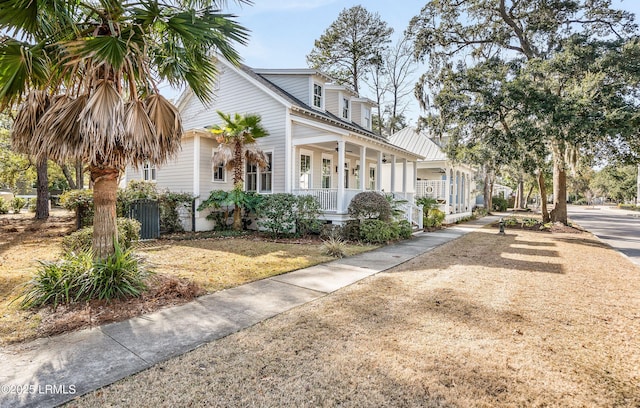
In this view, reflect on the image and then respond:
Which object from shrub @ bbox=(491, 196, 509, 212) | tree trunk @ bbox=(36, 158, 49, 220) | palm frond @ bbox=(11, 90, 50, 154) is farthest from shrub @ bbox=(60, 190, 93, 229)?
shrub @ bbox=(491, 196, 509, 212)

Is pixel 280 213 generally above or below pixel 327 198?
below

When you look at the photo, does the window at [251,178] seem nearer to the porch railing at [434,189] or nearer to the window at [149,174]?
the window at [149,174]

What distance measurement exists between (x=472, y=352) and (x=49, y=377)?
4.12 metres

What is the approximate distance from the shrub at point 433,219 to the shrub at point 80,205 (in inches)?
552

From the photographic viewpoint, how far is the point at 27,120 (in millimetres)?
5090

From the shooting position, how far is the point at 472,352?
3.42 m

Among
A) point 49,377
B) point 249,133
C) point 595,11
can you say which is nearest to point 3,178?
point 249,133

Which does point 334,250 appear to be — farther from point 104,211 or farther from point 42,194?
point 42,194

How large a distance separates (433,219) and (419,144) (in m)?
7.61

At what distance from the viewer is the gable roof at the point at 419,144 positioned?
67.0ft

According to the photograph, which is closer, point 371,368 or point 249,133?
point 371,368

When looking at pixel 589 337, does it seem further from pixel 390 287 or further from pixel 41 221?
pixel 41 221

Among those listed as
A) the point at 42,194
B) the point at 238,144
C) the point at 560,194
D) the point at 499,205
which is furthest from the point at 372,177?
the point at 499,205

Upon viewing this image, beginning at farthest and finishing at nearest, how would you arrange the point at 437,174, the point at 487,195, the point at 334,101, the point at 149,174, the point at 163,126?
the point at 487,195 < the point at 437,174 < the point at 334,101 < the point at 149,174 < the point at 163,126
